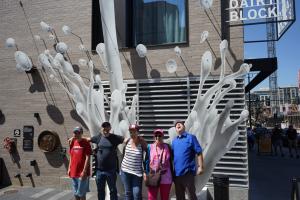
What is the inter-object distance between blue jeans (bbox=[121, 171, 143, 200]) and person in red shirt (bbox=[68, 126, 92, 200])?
2.87 ft

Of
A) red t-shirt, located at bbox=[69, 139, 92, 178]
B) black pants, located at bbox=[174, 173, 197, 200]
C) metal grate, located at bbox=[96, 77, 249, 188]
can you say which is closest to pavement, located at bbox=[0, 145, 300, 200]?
metal grate, located at bbox=[96, 77, 249, 188]

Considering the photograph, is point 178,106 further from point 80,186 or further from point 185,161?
point 80,186

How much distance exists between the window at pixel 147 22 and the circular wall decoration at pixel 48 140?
108 inches

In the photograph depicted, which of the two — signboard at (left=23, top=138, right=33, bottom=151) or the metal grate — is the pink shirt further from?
signboard at (left=23, top=138, right=33, bottom=151)

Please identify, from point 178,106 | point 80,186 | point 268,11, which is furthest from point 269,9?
point 80,186

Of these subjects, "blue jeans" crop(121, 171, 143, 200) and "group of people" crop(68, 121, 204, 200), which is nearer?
"group of people" crop(68, 121, 204, 200)

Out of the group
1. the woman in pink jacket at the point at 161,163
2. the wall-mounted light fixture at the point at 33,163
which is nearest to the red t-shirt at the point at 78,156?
the woman in pink jacket at the point at 161,163

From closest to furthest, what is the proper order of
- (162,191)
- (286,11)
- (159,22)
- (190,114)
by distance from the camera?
1. (162,191)
2. (190,114)
3. (286,11)
4. (159,22)

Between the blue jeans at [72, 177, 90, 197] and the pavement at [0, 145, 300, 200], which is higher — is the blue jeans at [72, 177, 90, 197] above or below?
above

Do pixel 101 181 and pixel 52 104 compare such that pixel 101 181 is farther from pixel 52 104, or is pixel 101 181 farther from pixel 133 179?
pixel 52 104

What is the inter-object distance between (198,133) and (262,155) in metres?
12.0

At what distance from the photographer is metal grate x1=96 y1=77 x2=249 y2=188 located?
820 cm

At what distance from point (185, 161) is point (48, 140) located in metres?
5.27

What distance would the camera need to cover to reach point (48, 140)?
9.73 m
